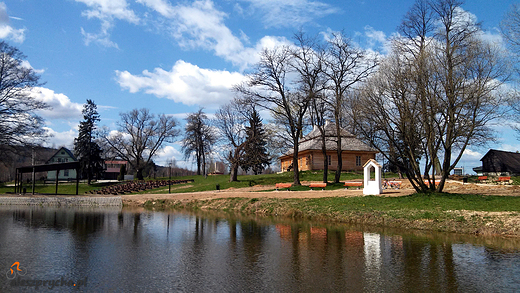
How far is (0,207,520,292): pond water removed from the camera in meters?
9.30

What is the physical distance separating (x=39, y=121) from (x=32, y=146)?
2.29m

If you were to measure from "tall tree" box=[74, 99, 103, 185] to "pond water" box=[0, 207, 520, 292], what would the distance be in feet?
140

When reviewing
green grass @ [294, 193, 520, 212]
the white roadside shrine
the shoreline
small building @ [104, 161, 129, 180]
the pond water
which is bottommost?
the pond water

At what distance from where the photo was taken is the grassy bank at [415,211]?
16688mm

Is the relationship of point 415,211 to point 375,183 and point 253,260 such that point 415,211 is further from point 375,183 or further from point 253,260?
point 253,260

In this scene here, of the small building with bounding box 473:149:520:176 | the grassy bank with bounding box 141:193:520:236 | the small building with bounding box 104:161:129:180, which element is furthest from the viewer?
the small building with bounding box 104:161:129:180

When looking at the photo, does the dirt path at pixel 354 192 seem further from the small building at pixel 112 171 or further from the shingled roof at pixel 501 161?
the small building at pixel 112 171

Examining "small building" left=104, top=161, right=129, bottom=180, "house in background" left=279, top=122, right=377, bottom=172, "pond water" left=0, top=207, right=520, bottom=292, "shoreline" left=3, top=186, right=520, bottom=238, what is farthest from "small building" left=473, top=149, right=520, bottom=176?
"small building" left=104, top=161, right=129, bottom=180

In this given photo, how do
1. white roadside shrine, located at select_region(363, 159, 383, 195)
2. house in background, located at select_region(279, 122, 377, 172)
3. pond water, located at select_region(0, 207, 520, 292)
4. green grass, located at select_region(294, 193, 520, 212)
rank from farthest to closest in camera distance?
house in background, located at select_region(279, 122, 377, 172) → white roadside shrine, located at select_region(363, 159, 383, 195) → green grass, located at select_region(294, 193, 520, 212) → pond water, located at select_region(0, 207, 520, 292)

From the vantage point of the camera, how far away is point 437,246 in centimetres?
1403

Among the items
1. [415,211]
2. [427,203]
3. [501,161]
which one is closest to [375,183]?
[427,203]

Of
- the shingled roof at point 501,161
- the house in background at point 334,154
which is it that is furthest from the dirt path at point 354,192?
the shingled roof at point 501,161

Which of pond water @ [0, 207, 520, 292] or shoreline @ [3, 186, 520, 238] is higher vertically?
shoreline @ [3, 186, 520, 238]

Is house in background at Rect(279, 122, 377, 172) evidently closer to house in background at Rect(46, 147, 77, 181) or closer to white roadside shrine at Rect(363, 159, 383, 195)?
white roadside shrine at Rect(363, 159, 383, 195)
